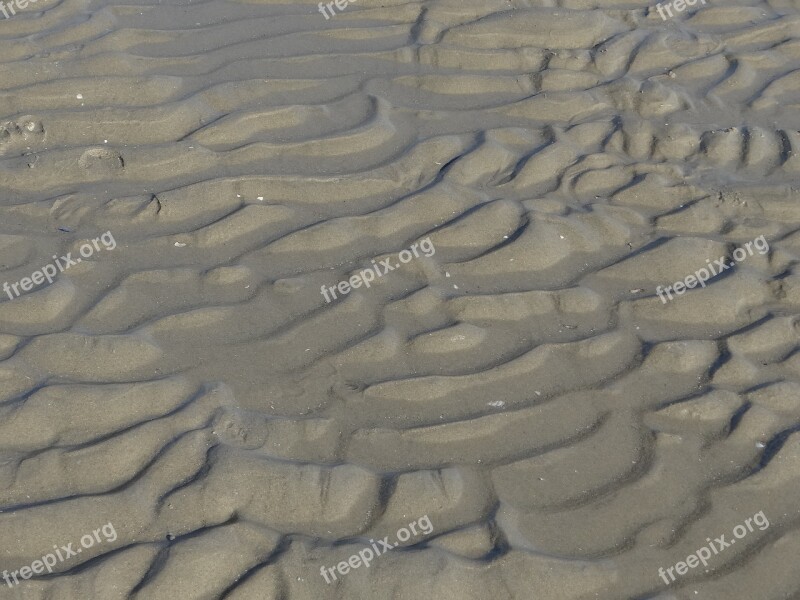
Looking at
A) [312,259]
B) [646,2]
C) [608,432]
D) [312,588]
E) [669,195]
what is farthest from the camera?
[646,2]

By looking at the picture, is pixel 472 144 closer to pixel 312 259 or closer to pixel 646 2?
pixel 312 259

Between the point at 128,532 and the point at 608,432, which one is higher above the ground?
the point at 128,532

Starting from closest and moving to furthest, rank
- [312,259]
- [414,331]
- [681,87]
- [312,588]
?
[312,588], [414,331], [312,259], [681,87]

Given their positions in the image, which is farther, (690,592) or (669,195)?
(669,195)

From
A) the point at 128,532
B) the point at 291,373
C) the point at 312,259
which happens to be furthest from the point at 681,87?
the point at 128,532

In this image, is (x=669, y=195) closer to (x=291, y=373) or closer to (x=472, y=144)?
(x=472, y=144)

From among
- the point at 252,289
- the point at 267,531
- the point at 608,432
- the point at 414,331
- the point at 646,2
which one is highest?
the point at 646,2
